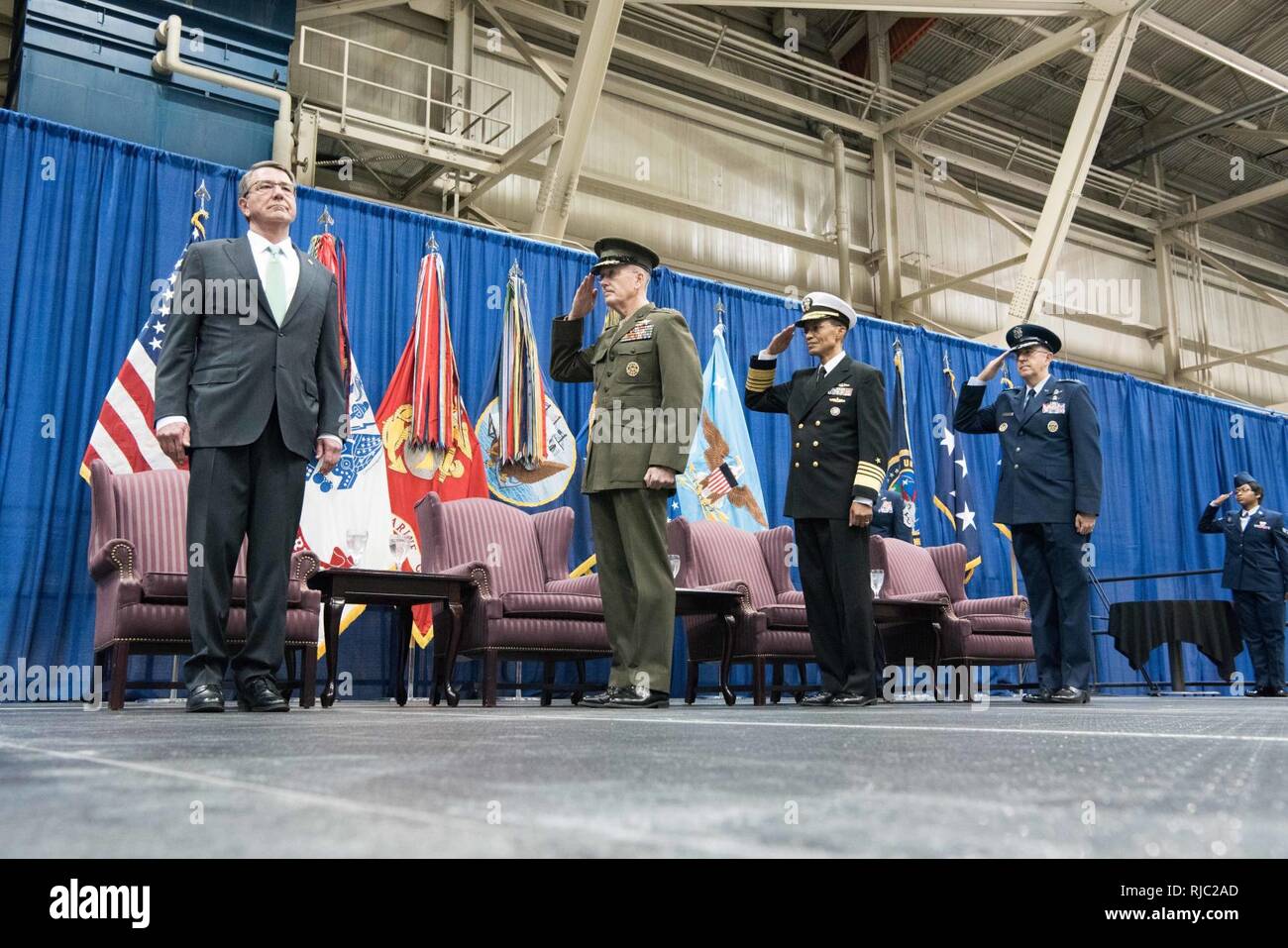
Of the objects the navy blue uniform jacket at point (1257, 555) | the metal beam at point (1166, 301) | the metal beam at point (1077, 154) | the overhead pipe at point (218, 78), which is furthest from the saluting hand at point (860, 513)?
the metal beam at point (1166, 301)

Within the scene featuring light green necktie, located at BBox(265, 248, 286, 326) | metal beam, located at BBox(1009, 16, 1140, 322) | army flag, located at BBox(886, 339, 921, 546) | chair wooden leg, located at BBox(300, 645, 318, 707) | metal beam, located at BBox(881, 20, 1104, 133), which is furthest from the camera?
metal beam, located at BBox(881, 20, 1104, 133)

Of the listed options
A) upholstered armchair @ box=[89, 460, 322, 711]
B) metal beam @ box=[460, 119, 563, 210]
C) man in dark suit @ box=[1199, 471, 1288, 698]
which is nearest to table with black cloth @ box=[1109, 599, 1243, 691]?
man in dark suit @ box=[1199, 471, 1288, 698]

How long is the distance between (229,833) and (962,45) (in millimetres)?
10333

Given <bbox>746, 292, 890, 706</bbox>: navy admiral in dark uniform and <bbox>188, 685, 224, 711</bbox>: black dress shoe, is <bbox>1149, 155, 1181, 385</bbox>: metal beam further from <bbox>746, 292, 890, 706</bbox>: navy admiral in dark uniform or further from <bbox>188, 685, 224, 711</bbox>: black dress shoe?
<bbox>188, 685, 224, 711</bbox>: black dress shoe

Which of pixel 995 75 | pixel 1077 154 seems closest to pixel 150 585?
pixel 1077 154

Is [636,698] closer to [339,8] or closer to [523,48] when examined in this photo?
[523,48]

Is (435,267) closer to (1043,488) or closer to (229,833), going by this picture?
(1043,488)

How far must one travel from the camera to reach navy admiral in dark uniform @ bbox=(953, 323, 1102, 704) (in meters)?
3.69

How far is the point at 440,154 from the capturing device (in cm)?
680

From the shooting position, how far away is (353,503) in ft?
16.6

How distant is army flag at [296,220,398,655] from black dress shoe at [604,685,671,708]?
7.98ft

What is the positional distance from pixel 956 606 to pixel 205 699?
4.67m

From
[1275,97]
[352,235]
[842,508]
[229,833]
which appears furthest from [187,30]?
[1275,97]

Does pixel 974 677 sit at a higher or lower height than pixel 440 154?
lower
